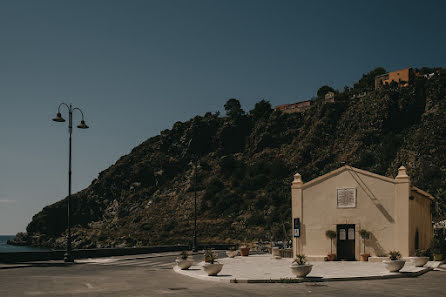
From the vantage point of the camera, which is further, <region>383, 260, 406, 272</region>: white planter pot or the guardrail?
the guardrail

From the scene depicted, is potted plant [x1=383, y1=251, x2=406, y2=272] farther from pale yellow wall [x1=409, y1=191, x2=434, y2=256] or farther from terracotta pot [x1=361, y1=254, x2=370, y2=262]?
pale yellow wall [x1=409, y1=191, x2=434, y2=256]

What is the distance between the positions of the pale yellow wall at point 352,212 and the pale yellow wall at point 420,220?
1.38 meters

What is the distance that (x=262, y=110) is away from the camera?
476 ft

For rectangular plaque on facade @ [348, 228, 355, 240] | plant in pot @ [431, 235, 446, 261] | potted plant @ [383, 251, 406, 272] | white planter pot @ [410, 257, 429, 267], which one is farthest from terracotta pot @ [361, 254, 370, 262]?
potted plant @ [383, 251, 406, 272]

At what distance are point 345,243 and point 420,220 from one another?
238 inches

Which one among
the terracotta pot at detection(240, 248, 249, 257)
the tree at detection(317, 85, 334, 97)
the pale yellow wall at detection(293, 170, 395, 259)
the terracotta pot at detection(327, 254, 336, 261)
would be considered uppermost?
the tree at detection(317, 85, 334, 97)

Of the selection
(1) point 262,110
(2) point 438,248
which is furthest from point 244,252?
(1) point 262,110

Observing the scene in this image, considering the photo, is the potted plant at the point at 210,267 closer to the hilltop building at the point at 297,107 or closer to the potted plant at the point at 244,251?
the potted plant at the point at 244,251

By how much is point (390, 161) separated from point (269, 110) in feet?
184

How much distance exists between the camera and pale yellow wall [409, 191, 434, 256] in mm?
29672

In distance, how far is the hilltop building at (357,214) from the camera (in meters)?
29.4

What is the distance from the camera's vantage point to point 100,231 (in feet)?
403

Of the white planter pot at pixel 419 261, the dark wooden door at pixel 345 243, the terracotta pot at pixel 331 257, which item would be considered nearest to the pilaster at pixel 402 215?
the dark wooden door at pixel 345 243

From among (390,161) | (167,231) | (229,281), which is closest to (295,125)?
(390,161)
